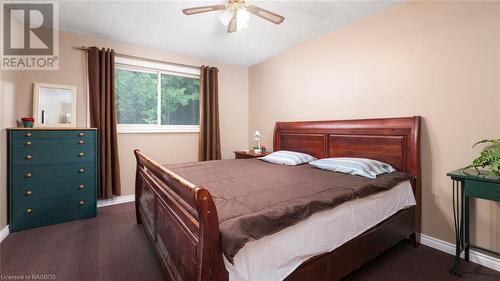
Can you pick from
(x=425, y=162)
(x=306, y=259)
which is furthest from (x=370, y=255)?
(x=425, y=162)

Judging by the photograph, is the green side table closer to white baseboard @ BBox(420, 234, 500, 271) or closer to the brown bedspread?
white baseboard @ BBox(420, 234, 500, 271)

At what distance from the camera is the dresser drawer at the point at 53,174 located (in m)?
2.44

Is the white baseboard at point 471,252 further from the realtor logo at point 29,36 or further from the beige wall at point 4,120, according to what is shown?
the realtor logo at point 29,36

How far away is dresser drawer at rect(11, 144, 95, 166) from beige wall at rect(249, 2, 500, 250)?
3215mm

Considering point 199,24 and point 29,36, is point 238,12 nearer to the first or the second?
point 199,24

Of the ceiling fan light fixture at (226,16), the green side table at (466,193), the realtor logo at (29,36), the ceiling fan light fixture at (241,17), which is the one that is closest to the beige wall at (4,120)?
the realtor logo at (29,36)

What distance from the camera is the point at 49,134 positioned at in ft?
8.40

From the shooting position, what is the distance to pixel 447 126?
80.6 inches

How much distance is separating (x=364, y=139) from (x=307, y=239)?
5.64 ft

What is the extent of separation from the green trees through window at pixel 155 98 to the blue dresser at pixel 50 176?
2.85 feet

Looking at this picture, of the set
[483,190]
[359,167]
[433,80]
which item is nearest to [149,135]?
[359,167]

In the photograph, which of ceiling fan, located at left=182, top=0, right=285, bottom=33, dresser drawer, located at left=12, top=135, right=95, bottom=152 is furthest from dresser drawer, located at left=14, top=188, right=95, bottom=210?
ceiling fan, located at left=182, top=0, right=285, bottom=33

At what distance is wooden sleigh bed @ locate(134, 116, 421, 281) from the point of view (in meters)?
0.98

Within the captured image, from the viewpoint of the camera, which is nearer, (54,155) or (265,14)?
(265,14)
